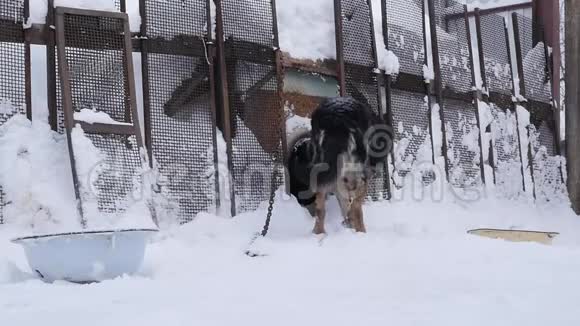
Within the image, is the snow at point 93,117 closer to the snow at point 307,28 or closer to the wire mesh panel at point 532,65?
the snow at point 307,28

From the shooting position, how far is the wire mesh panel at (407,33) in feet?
30.0

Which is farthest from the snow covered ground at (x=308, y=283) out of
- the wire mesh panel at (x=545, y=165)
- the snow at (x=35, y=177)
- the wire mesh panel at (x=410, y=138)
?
the wire mesh panel at (x=545, y=165)

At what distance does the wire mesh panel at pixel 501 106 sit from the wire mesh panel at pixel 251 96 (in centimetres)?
413

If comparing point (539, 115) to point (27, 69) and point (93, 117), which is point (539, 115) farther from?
point (27, 69)

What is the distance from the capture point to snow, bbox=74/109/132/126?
6.17 metres

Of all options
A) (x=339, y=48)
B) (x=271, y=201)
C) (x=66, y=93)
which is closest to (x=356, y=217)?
(x=271, y=201)

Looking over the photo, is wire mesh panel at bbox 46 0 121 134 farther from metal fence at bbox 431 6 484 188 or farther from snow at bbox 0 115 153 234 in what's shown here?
metal fence at bbox 431 6 484 188

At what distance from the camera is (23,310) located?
3521 millimetres

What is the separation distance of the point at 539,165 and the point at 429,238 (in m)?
4.87

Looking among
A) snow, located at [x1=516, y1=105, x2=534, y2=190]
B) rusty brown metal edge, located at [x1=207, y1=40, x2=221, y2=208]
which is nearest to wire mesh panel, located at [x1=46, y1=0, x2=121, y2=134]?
rusty brown metal edge, located at [x1=207, y1=40, x2=221, y2=208]

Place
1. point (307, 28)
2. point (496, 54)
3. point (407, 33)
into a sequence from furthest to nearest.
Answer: point (496, 54) < point (407, 33) < point (307, 28)

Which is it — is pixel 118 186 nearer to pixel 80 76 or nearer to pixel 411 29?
pixel 80 76

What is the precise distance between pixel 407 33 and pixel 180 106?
3.75 m

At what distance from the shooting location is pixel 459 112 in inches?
386
